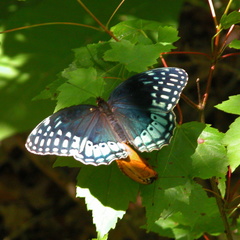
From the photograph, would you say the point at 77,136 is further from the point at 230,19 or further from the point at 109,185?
the point at 230,19

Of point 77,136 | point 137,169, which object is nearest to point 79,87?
point 77,136

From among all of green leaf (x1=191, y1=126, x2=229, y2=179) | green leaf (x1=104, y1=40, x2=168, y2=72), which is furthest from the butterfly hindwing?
green leaf (x1=104, y1=40, x2=168, y2=72)

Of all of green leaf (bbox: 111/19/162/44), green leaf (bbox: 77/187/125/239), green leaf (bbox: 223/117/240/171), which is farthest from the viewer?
green leaf (bbox: 111/19/162/44)

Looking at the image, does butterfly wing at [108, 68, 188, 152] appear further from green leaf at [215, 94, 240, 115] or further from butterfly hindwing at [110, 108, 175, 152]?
green leaf at [215, 94, 240, 115]

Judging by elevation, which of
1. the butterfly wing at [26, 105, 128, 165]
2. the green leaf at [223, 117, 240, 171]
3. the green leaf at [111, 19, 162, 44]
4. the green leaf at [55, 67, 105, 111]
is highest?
the green leaf at [111, 19, 162, 44]

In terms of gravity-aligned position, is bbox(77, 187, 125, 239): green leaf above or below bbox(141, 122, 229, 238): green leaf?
below

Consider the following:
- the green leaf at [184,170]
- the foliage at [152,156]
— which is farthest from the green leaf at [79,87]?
the green leaf at [184,170]

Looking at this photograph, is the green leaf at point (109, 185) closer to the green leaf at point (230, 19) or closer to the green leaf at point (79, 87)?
the green leaf at point (79, 87)
